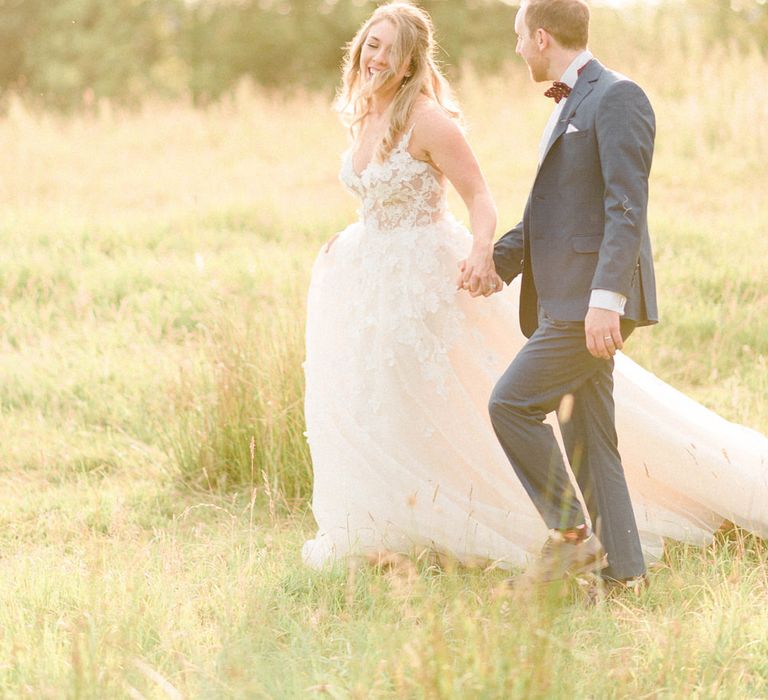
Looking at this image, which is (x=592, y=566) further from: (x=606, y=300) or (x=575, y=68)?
(x=575, y=68)

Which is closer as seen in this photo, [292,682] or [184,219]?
[292,682]

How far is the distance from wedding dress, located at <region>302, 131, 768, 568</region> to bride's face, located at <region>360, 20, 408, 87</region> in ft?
0.84

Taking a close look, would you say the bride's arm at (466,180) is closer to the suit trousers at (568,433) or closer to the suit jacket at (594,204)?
the suit jacket at (594,204)

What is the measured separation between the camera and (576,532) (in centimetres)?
380

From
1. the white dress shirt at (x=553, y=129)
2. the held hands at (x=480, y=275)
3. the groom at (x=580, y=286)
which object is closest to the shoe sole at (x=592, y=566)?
the groom at (x=580, y=286)

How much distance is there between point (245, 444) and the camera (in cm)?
530

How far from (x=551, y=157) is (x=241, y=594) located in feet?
6.16

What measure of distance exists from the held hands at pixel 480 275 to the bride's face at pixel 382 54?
793 millimetres

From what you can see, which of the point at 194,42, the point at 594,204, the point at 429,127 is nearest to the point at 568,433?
the point at 594,204

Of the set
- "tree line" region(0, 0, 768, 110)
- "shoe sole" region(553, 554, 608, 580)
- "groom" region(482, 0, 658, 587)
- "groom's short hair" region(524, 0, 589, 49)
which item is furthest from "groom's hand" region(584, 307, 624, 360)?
"tree line" region(0, 0, 768, 110)

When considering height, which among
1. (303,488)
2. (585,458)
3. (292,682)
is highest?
(585,458)

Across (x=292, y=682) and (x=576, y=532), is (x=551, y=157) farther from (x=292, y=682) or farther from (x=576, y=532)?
(x=292, y=682)

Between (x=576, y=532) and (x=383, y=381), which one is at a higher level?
(x=383, y=381)

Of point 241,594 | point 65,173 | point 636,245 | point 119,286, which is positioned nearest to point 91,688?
point 241,594
